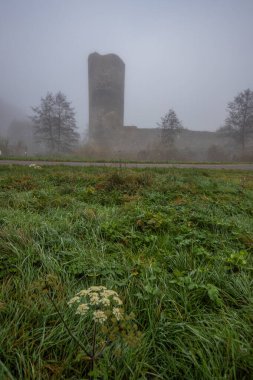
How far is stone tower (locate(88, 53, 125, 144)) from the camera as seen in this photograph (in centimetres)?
5497

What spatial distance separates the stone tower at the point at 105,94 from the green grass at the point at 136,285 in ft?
174

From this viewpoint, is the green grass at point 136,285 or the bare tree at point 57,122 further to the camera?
the bare tree at point 57,122

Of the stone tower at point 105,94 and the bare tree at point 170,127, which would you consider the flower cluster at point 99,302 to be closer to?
the bare tree at point 170,127

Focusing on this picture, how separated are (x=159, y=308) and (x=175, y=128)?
38813 mm

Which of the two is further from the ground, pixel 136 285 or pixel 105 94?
pixel 105 94

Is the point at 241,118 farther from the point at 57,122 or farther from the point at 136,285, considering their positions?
the point at 136,285

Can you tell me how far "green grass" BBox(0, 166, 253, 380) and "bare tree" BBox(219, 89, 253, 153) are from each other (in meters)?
39.3

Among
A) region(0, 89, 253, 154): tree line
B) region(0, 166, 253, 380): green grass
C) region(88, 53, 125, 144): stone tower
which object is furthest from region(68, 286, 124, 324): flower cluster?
region(88, 53, 125, 144): stone tower

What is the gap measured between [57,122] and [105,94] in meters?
23.7

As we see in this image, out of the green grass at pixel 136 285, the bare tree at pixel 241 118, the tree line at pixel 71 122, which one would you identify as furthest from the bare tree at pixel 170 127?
the green grass at pixel 136 285

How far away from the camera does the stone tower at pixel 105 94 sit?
2164 inches

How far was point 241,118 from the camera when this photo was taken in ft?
124

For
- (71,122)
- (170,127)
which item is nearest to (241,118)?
(170,127)

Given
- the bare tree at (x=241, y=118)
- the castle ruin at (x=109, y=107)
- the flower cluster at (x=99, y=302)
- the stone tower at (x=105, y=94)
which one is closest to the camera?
the flower cluster at (x=99, y=302)
